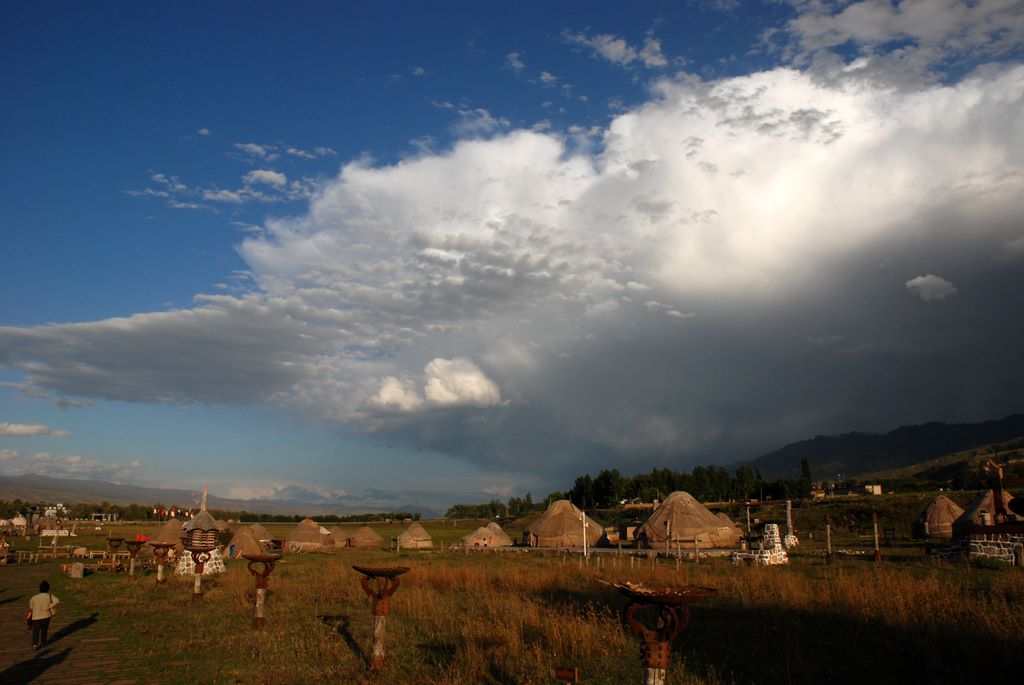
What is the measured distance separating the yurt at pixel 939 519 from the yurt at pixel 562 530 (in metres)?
23.3

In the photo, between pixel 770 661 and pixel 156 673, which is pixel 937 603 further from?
pixel 156 673

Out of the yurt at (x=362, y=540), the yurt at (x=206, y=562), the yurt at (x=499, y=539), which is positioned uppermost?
the yurt at (x=206, y=562)

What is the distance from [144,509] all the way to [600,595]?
16049 cm

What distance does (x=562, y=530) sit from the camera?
56031 millimetres

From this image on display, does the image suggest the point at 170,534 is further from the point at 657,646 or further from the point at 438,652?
the point at 657,646

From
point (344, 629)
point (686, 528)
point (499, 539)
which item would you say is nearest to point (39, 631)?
point (344, 629)

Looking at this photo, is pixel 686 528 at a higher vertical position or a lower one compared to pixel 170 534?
higher

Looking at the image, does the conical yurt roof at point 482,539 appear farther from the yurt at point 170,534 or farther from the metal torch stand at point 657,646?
the metal torch stand at point 657,646

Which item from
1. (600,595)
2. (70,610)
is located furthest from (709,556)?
(70,610)

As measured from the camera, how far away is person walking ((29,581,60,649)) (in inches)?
589

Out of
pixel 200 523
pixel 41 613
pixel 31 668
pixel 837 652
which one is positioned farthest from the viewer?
pixel 200 523

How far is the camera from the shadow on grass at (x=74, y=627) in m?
16.8

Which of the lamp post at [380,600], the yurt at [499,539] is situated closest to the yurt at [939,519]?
the yurt at [499,539]

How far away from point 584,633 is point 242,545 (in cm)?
4647
